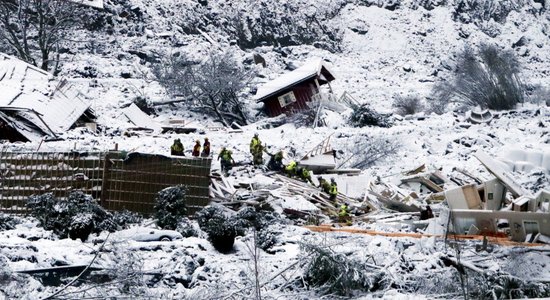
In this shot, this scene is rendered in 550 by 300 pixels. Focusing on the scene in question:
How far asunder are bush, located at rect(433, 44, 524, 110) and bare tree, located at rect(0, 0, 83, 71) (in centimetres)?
1265

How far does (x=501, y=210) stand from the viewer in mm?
12180

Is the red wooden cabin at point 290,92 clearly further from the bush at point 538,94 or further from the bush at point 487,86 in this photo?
the bush at point 538,94

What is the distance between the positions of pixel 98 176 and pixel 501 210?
6.07 meters

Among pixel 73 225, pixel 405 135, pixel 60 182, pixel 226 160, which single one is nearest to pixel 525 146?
pixel 405 135

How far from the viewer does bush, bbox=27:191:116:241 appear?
1082 cm

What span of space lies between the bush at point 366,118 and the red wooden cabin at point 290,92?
7.51 feet

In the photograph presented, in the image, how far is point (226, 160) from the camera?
56.0 feet

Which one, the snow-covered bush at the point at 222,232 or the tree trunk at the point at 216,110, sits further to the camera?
the tree trunk at the point at 216,110

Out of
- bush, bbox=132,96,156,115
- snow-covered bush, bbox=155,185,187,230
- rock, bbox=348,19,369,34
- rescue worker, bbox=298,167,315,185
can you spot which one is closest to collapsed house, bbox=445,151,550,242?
snow-covered bush, bbox=155,185,187,230

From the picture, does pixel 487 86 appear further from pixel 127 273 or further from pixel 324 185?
pixel 127 273

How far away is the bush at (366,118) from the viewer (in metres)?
24.1

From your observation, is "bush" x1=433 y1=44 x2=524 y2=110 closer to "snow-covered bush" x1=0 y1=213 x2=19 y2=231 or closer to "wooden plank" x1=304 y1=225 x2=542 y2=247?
"wooden plank" x1=304 y1=225 x2=542 y2=247

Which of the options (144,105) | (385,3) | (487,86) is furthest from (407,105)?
(385,3)

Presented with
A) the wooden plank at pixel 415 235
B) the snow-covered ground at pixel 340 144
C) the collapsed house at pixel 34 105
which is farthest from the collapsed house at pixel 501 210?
the collapsed house at pixel 34 105
